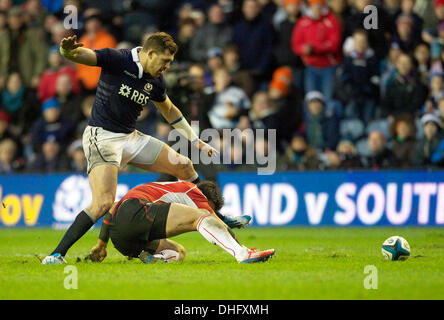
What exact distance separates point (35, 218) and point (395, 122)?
7034mm

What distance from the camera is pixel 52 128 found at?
16234 mm

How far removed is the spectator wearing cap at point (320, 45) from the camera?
15.1m

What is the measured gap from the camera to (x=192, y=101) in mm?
12547

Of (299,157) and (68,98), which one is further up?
(68,98)

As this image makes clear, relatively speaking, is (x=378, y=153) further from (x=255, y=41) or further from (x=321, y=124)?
(x=255, y=41)

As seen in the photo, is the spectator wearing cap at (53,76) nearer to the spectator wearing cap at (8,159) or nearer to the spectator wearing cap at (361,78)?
the spectator wearing cap at (8,159)

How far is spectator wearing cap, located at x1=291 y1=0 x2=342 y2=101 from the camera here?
15.1m

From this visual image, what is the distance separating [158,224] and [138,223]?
204 mm

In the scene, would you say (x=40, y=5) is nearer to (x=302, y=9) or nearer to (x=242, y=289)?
(x=302, y=9)

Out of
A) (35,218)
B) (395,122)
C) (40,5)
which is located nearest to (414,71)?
(395,122)

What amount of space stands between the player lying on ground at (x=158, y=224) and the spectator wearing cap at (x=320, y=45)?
7.60 m

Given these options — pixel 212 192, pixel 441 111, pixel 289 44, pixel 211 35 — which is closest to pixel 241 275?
pixel 212 192

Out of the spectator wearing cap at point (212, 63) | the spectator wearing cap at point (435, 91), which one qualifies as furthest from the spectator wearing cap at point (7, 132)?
the spectator wearing cap at point (435, 91)

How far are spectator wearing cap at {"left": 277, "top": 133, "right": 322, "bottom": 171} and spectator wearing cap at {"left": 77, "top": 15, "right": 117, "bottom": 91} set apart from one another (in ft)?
15.5
